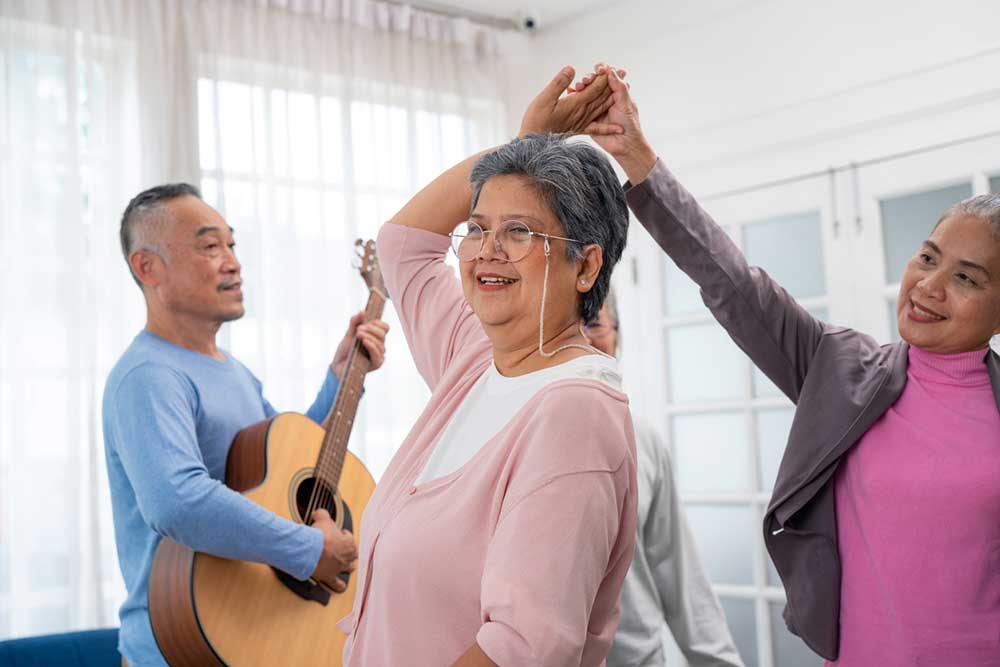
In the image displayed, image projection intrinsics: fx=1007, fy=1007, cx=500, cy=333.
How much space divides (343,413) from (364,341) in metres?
0.19

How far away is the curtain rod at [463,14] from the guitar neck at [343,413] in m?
2.13

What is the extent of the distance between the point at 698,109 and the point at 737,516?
1.61 m

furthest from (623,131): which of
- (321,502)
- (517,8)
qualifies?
(517,8)

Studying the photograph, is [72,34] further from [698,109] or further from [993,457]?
[993,457]

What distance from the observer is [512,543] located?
3.57 feet

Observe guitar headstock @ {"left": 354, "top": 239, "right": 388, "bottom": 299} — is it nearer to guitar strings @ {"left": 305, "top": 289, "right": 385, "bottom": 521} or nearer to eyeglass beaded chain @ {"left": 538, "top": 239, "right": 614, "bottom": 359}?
guitar strings @ {"left": 305, "top": 289, "right": 385, "bottom": 521}

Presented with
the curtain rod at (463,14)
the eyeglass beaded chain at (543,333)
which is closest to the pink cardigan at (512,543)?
the eyeglass beaded chain at (543,333)

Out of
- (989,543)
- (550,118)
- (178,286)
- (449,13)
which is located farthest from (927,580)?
(449,13)

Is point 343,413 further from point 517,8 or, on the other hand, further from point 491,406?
point 517,8

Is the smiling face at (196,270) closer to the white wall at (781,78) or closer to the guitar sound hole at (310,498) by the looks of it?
the guitar sound hole at (310,498)

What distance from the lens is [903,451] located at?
163 centimetres

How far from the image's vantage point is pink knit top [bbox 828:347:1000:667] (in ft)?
5.07

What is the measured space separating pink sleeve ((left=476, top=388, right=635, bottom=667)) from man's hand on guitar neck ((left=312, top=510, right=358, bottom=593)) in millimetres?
1128

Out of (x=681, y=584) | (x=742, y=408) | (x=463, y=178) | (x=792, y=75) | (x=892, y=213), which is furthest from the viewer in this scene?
(x=742, y=408)
